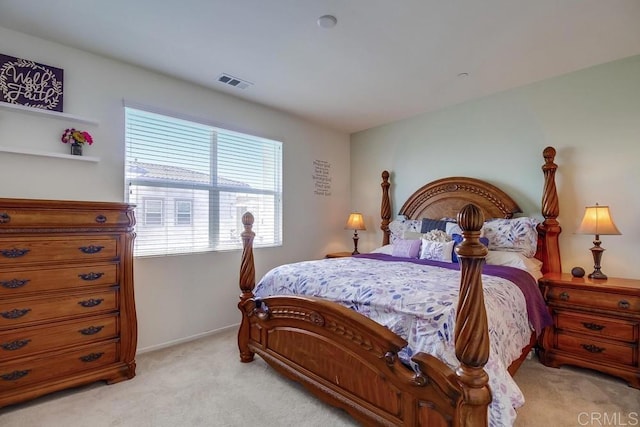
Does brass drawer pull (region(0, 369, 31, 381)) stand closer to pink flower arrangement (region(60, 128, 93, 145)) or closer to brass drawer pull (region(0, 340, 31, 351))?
brass drawer pull (region(0, 340, 31, 351))

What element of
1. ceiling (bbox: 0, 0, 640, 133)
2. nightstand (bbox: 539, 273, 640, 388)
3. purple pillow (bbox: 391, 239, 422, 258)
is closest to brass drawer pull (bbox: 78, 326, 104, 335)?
ceiling (bbox: 0, 0, 640, 133)

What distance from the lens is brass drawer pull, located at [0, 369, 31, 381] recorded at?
186 cm

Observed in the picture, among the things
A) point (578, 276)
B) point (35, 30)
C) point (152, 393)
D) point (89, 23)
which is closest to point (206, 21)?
point (89, 23)

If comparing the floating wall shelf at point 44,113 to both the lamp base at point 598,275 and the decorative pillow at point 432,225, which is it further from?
the lamp base at point 598,275

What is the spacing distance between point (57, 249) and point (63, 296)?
0.31 metres

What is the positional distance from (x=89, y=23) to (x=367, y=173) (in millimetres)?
3432

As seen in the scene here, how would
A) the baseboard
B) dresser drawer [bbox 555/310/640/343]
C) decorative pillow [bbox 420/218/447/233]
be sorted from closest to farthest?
dresser drawer [bbox 555/310/640/343], the baseboard, decorative pillow [bbox 420/218/447/233]

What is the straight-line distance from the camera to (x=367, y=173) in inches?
182

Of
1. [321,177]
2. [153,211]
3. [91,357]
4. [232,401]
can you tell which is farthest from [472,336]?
[321,177]

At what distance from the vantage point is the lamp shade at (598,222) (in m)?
2.46

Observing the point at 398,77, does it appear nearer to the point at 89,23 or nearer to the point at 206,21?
the point at 206,21

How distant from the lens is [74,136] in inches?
95.3

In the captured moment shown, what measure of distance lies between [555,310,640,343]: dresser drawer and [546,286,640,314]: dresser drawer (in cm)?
8

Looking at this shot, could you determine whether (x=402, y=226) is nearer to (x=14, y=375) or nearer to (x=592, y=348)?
(x=592, y=348)
